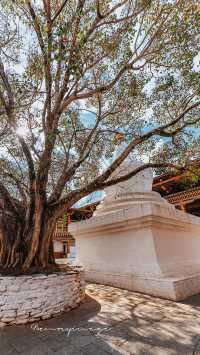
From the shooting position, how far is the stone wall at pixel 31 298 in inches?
133

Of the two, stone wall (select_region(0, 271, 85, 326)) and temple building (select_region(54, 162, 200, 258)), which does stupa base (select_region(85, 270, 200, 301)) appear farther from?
temple building (select_region(54, 162, 200, 258))

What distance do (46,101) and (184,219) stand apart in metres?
4.65

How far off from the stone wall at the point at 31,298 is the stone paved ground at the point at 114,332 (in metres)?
0.16

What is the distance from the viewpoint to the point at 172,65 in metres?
5.37

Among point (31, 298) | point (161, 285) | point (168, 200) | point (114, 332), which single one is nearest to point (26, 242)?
point (31, 298)

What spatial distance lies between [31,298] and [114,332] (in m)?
1.42

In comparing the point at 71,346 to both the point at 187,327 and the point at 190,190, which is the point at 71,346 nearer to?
the point at 187,327

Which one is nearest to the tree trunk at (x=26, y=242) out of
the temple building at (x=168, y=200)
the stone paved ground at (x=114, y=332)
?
the stone paved ground at (x=114, y=332)

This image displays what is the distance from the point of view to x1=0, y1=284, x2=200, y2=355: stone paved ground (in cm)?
238

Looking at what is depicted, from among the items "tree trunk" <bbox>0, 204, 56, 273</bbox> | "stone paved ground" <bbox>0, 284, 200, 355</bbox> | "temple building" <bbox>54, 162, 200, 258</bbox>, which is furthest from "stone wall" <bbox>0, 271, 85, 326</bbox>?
"temple building" <bbox>54, 162, 200, 258</bbox>

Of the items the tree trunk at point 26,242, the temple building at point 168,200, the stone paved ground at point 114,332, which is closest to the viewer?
the stone paved ground at point 114,332

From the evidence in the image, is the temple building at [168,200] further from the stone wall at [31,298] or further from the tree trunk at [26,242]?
the stone wall at [31,298]

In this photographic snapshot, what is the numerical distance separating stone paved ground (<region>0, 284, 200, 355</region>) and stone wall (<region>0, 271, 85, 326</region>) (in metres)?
0.16

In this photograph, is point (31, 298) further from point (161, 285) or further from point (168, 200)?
point (168, 200)
